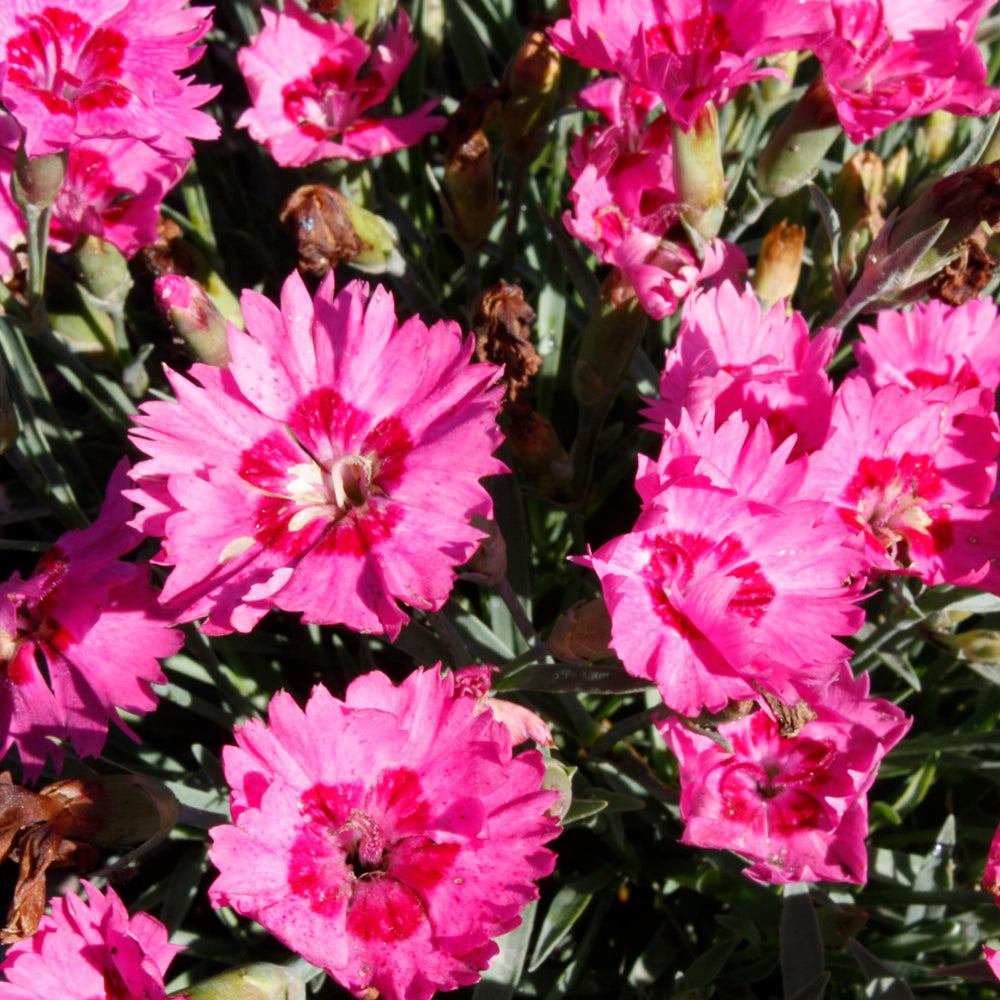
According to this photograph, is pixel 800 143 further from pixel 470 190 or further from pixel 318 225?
pixel 318 225

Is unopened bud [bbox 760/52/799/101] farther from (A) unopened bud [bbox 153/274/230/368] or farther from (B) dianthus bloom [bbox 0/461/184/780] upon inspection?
(B) dianthus bloom [bbox 0/461/184/780]

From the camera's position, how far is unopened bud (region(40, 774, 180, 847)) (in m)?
1.23

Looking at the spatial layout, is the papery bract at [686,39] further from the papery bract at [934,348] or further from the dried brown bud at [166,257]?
the dried brown bud at [166,257]

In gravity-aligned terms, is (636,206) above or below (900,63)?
below

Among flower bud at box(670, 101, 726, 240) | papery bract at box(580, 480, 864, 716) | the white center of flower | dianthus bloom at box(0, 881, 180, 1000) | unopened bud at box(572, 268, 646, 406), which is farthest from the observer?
unopened bud at box(572, 268, 646, 406)

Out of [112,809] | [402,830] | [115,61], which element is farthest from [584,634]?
[115,61]

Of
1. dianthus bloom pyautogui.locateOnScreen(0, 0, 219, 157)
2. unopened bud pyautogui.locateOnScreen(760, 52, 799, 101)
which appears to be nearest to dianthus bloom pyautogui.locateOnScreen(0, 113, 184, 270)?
dianthus bloom pyautogui.locateOnScreen(0, 0, 219, 157)

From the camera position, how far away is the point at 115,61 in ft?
4.77

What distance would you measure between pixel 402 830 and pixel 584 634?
0.34 m

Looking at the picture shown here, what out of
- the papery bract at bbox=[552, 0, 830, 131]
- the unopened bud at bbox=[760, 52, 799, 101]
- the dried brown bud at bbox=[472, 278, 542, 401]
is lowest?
the dried brown bud at bbox=[472, 278, 542, 401]

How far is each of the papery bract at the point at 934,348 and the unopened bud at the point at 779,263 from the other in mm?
202

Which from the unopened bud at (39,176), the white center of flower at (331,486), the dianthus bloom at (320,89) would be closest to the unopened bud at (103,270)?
the unopened bud at (39,176)

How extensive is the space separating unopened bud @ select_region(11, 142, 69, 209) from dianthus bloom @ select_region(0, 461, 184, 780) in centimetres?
42

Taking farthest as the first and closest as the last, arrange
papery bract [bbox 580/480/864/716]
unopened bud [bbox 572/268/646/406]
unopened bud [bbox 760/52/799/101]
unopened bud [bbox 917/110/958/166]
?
unopened bud [bbox 917/110/958/166]
unopened bud [bbox 760/52/799/101]
unopened bud [bbox 572/268/646/406]
papery bract [bbox 580/480/864/716]
